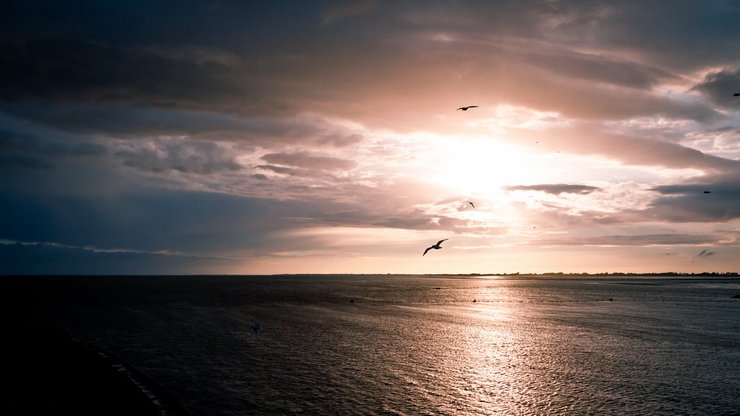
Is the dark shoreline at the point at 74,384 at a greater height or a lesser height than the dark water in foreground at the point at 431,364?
greater

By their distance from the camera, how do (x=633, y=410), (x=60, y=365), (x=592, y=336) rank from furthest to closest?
(x=592, y=336) < (x=60, y=365) < (x=633, y=410)

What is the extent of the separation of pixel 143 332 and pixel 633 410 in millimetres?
42257

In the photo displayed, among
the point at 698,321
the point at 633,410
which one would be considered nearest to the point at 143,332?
the point at 633,410

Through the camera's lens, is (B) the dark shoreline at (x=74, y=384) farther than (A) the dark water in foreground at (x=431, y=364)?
No

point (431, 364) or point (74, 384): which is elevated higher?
point (74, 384)

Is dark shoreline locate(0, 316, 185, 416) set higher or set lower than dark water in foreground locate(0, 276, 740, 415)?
higher

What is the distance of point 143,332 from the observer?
47.4 m

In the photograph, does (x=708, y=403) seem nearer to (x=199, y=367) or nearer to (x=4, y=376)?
(x=199, y=367)

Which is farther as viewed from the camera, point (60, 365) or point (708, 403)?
point (60, 365)

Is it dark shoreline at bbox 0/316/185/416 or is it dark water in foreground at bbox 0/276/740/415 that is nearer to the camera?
dark shoreline at bbox 0/316/185/416

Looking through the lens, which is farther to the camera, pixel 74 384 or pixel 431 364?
pixel 431 364

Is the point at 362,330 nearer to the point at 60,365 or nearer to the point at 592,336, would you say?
the point at 592,336

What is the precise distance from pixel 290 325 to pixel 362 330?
30.3ft

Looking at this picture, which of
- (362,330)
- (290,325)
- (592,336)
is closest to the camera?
(592,336)
